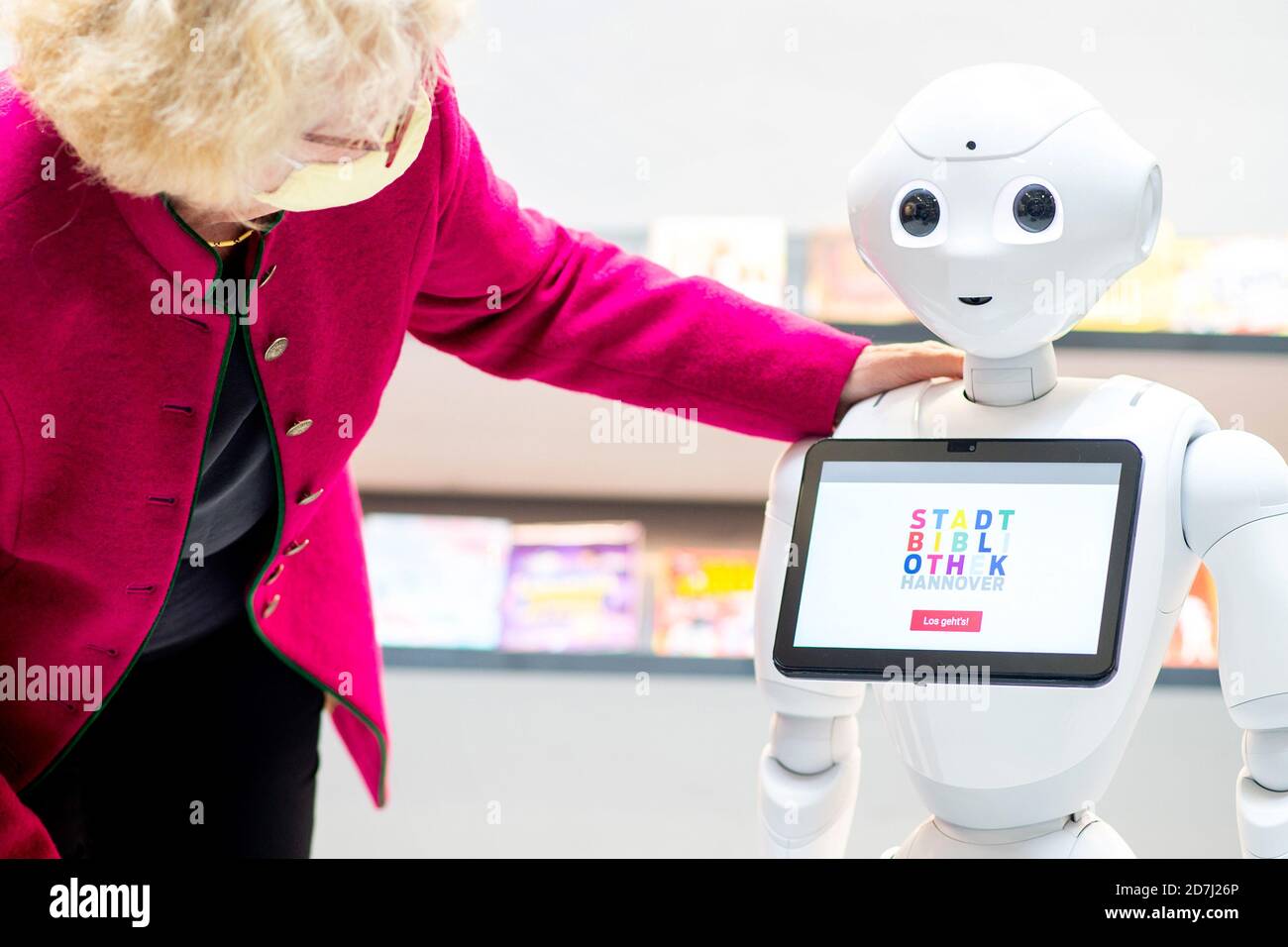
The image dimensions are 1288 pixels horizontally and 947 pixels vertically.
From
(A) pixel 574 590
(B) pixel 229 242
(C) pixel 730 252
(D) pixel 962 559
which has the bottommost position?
(A) pixel 574 590

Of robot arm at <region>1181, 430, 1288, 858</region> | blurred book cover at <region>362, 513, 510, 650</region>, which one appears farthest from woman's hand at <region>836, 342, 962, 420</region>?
blurred book cover at <region>362, 513, 510, 650</region>

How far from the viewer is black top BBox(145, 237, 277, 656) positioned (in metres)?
1.13

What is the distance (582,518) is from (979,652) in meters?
1.24

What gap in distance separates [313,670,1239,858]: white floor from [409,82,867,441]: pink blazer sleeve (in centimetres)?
72

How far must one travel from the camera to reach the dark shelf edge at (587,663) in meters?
1.74

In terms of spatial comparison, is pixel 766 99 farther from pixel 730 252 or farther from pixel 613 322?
pixel 613 322

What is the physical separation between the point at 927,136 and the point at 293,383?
535 millimetres

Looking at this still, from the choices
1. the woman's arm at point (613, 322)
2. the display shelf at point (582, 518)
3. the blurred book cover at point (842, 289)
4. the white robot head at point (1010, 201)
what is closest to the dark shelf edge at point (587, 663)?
the display shelf at point (582, 518)

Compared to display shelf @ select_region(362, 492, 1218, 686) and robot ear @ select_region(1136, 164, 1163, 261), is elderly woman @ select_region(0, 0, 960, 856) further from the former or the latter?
display shelf @ select_region(362, 492, 1218, 686)

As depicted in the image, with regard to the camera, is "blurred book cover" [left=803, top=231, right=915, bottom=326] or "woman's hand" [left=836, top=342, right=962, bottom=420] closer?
"woman's hand" [left=836, top=342, right=962, bottom=420]

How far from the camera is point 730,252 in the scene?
6.34ft

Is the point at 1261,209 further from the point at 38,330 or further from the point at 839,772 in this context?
the point at 38,330

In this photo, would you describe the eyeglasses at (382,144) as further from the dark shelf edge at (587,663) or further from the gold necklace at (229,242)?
the dark shelf edge at (587,663)

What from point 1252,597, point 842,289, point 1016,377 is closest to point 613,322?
point 1016,377
